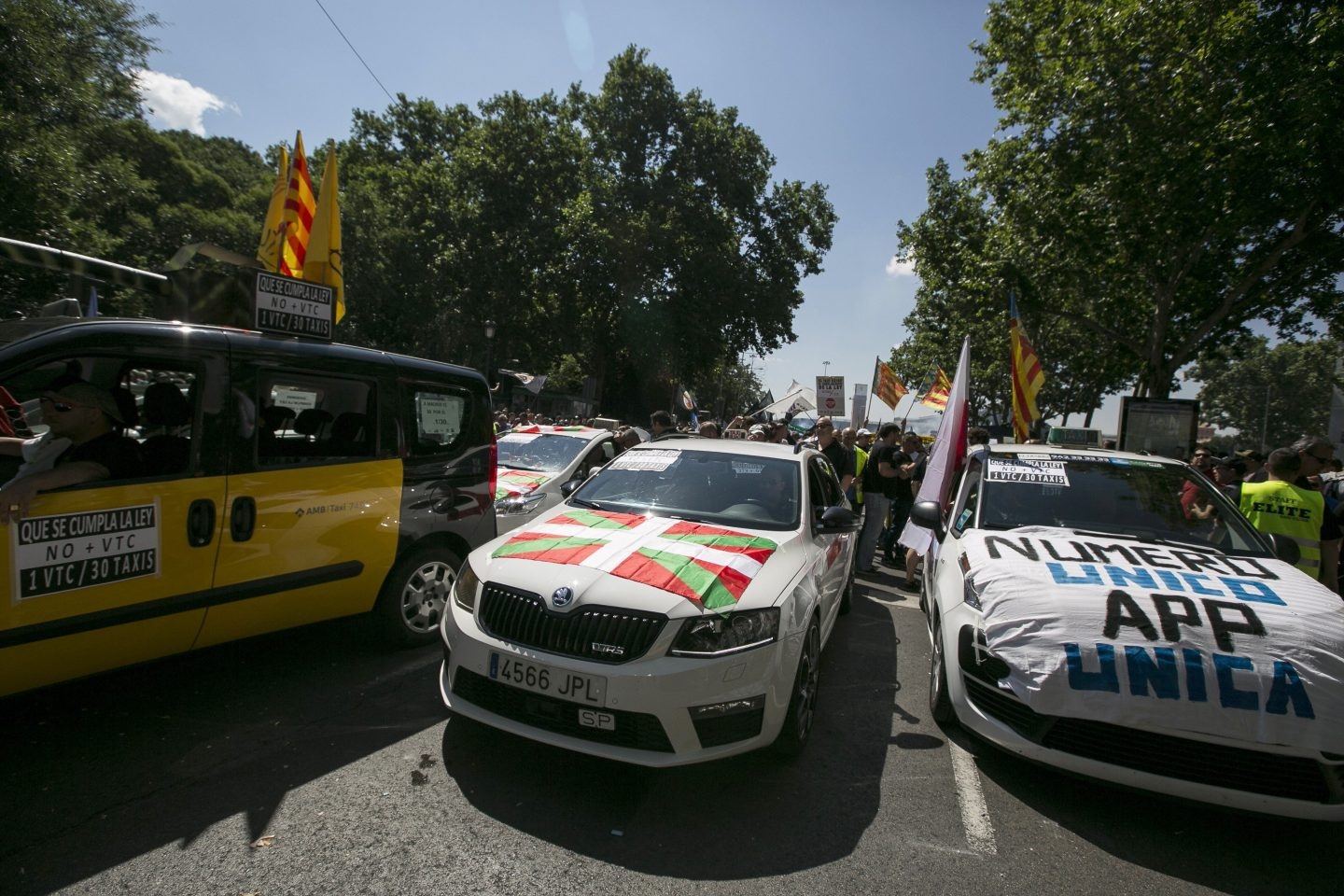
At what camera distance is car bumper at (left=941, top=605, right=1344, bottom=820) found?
298cm

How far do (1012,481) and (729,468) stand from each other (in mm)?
1947

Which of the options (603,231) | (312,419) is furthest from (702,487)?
(603,231)

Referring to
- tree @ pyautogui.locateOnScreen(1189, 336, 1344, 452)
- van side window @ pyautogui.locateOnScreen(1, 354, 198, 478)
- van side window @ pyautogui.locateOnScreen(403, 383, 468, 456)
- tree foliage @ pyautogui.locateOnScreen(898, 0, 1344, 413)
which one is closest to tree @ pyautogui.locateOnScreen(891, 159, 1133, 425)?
tree foliage @ pyautogui.locateOnScreen(898, 0, 1344, 413)

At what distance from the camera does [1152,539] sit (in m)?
4.29

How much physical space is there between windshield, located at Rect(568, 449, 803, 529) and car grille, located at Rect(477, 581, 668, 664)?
1.26 m

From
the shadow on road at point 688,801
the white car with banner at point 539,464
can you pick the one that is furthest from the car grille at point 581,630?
the white car with banner at point 539,464

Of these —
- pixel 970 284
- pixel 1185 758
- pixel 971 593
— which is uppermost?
pixel 970 284

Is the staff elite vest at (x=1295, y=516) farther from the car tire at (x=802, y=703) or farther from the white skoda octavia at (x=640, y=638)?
the white skoda octavia at (x=640, y=638)

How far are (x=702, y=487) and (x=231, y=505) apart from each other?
2.67m

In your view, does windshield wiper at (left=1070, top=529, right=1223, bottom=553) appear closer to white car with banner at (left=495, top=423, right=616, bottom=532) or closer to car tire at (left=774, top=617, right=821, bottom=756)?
car tire at (left=774, top=617, right=821, bottom=756)

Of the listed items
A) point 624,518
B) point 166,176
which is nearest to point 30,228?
point 624,518

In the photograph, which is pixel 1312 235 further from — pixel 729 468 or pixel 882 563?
pixel 729 468

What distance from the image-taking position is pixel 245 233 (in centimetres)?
3070

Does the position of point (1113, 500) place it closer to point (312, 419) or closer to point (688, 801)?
point (688, 801)
